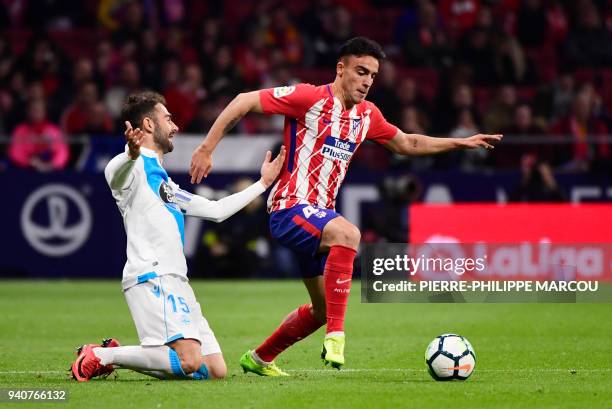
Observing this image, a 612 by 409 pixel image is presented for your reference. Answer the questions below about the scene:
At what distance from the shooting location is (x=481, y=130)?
18.1 m

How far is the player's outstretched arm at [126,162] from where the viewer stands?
721 cm

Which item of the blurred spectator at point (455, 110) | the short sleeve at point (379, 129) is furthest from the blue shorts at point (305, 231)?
the blurred spectator at point (455, 110)

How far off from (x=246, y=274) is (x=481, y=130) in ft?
13.5

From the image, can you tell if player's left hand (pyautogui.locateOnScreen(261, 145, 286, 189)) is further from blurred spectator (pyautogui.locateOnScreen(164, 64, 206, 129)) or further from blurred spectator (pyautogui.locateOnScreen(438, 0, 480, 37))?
blurred spectator (pyautogui.locateOnScreen(438, 0, 480, 37))

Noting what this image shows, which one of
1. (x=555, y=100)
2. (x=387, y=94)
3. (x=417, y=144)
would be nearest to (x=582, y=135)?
(x=555, y=100)

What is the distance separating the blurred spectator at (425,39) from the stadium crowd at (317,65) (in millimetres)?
24

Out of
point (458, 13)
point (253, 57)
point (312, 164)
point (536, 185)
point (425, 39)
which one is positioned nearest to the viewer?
point (312, 164)

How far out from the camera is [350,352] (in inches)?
380

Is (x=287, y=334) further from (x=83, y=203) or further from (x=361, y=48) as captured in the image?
(x=83, y=203)

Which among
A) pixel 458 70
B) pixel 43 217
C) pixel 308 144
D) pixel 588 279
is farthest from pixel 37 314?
pixel 458 70

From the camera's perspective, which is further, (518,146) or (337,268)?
(518,146)

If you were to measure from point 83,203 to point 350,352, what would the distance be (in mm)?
8686

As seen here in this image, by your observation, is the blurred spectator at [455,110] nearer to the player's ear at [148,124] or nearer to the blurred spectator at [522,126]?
the blurred spectator at [522,126]

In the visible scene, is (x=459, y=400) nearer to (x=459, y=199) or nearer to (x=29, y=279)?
(x=459, y=199)
